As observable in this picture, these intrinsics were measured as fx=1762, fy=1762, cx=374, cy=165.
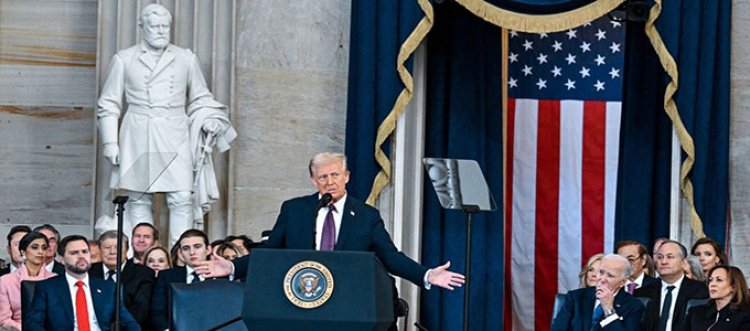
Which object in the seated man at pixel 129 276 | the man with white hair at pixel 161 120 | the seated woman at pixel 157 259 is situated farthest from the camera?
the man with white hair at pixel 161 120

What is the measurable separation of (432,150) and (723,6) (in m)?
2.29

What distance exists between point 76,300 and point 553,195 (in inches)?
201

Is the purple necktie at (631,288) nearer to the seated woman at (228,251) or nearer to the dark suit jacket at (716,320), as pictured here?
the dark suit jacket at (716,320)

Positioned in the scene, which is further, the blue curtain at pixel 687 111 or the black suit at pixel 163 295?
the blue curtain at pixel 687 111

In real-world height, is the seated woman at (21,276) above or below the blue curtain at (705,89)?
below

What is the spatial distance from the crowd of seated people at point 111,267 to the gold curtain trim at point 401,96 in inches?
60.2

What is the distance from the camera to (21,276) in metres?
10.2

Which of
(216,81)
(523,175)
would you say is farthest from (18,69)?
(523,175)

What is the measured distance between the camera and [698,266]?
10953 millimetres

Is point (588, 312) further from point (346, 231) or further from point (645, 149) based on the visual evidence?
point (645, 149)

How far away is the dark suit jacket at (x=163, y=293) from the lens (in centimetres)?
996

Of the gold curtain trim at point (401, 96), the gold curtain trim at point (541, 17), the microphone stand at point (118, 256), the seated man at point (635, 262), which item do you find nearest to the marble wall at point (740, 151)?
the gold curtain trim at point (541, 17)

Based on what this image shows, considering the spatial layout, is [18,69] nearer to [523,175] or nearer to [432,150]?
[432,150]

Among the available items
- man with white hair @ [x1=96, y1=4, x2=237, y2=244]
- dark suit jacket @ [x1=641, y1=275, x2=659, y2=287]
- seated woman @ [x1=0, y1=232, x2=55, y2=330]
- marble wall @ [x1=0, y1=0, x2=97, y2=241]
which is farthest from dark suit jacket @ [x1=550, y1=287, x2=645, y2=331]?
marble wall @ [x1=0, y1=0, x2=97, y2=241]
